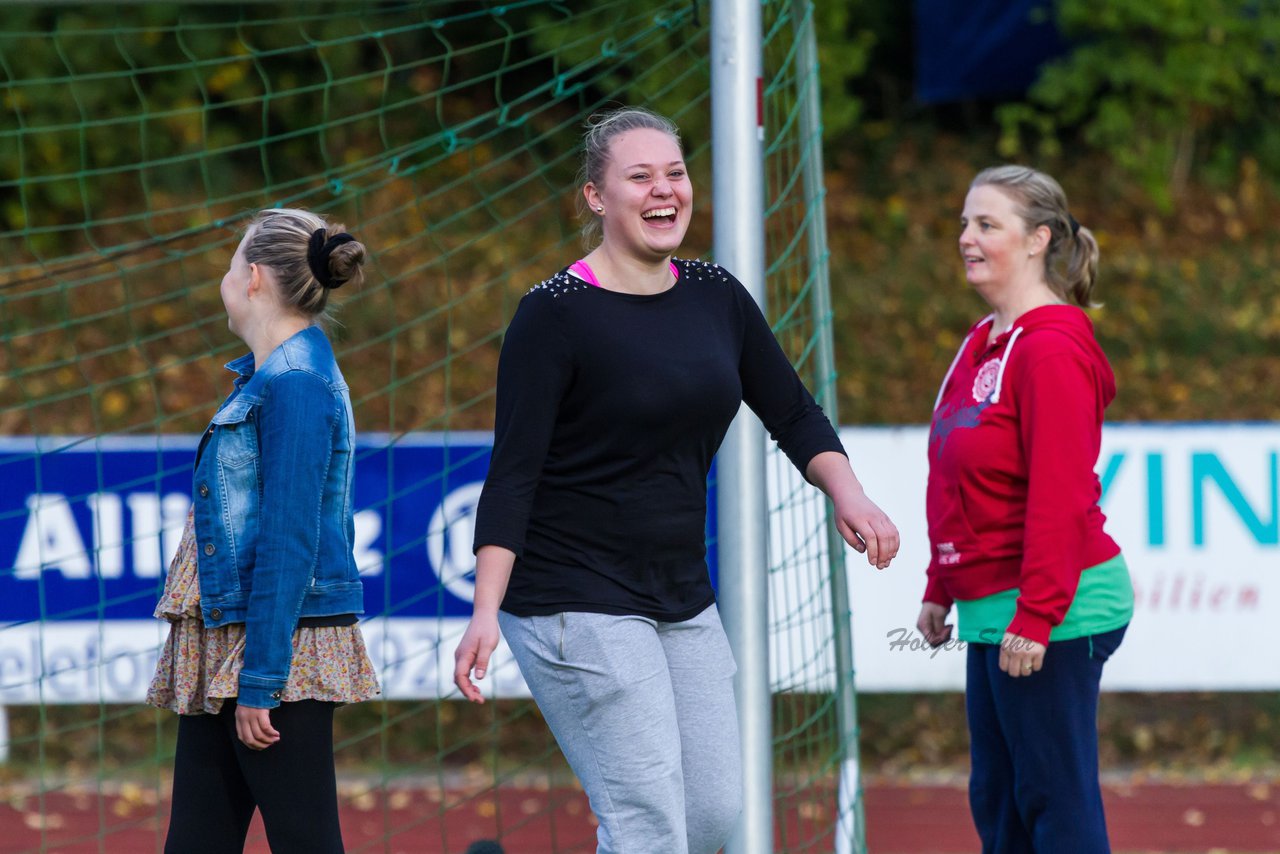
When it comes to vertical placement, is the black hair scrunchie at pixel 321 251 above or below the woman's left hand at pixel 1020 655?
above

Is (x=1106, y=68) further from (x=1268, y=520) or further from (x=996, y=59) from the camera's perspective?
(x=1268, y=520)

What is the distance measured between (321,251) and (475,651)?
2.70 ft

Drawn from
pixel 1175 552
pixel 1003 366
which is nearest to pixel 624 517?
pixel 1003 366

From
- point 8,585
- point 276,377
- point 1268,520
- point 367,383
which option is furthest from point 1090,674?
point 367,383

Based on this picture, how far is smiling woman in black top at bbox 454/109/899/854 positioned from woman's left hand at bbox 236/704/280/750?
407 millimetres

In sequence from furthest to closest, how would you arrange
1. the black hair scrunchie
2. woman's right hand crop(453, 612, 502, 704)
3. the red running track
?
the red running track
the black hair scrunchie
woman's right hand crop(453, 612, 502, 704)

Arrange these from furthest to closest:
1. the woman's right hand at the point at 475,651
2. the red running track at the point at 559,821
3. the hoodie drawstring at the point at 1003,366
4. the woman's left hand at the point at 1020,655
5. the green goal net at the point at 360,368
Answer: the red running track at the point at 559,821
the green goal net at the point at 360,368
the hoodie drawstring at the point at 1003,366
the woman's left hand at the point at 1020,655
the woman's right hand at the point at 475,651

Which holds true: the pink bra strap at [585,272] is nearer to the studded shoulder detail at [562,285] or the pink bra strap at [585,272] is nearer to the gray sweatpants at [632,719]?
the studded shoulder detail at [562,285]

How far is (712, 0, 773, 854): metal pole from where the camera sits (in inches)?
121

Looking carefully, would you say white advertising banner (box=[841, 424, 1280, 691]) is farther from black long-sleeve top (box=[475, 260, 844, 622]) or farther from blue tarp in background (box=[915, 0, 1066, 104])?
blue tarp in background (box=[915, 0, 1066, 104])

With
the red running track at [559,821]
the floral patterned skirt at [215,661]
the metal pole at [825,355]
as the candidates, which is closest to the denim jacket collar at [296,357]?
the floral patterned skirt at [215,661]

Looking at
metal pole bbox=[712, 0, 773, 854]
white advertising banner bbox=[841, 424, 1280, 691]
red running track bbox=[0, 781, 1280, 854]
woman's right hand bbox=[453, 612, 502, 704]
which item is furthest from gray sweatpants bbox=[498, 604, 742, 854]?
white advertising banner bbox=[841, 424, 1280, 691]

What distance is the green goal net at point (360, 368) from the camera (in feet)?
13.4

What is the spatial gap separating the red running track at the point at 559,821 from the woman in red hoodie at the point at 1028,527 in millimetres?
1666
